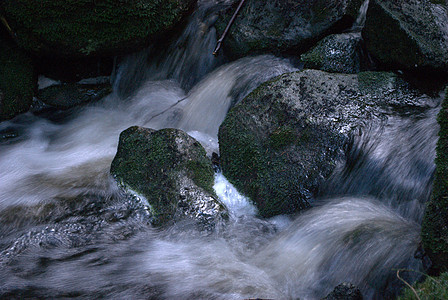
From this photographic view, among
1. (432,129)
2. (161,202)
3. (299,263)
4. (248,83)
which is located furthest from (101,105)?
(432,129)

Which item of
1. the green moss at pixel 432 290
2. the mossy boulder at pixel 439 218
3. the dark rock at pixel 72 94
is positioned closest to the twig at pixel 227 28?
the dark rock at pixel 72 94

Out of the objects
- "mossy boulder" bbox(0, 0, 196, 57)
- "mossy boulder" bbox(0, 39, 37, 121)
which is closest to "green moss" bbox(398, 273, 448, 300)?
"mossy boulder" bbox(0, 0, 196, 57)

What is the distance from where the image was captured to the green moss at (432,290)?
2.07 meters

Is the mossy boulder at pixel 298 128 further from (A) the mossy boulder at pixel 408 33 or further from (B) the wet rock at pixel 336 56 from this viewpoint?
(B) the wet rock at pixel 336 56

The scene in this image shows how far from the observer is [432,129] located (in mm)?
3799

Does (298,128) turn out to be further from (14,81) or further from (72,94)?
(14,81)

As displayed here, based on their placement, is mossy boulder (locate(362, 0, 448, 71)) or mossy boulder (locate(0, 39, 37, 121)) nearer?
mossy boulder (locate(362, 0, 448, 71))

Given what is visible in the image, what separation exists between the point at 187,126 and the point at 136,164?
1458mm

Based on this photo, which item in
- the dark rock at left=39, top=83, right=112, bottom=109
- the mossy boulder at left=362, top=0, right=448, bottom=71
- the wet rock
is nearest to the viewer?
the mossy boulder at left=362, top=0, right=448, bottom=71

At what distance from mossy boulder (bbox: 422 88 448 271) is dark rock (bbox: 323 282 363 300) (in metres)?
0.55

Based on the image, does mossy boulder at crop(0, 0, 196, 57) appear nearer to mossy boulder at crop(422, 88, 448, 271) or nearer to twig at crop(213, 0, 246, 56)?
twig at crop(213, 0, 246, 56)

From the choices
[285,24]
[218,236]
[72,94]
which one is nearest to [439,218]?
[218,236]

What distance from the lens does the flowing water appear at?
121 inches

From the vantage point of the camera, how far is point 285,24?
5.36m
